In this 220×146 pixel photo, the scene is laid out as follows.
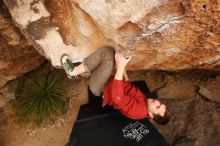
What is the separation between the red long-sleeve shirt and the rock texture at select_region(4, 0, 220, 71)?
47 cm

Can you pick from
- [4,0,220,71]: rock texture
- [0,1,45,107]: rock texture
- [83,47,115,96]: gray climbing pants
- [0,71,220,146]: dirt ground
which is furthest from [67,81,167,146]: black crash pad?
[0,1,45,107]: rock texture

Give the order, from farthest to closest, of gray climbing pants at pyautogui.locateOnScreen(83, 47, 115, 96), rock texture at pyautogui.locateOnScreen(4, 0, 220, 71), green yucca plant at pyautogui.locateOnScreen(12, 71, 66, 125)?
1. green yucca plant at pyautogui.locateOnScreen(12, 71, 66, 125)
2. gray climbing pants at pyautogui.locateOnScreen(83, 47, 115, 96)
3. rock texture at pyautogui.locateOnScreen(4, 0, 220, 71)

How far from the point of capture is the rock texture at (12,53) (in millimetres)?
6438

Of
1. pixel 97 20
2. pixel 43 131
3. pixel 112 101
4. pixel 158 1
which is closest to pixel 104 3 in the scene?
pixel 97 20

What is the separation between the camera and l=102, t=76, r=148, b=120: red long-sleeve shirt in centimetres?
564

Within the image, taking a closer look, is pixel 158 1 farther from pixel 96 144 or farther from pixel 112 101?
pixel 96 144

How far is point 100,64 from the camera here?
5.93 metres

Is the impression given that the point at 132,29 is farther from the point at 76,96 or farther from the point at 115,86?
the point at 76,96

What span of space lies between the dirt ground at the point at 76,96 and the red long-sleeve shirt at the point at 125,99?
160 cm

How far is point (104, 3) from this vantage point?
5113mm

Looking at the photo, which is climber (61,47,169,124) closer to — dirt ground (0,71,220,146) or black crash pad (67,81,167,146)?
black crash pad (67,81,167,146)

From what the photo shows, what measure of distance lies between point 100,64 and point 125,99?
653 millimetres

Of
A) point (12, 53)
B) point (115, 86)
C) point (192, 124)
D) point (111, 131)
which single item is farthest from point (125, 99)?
point (12, 53)

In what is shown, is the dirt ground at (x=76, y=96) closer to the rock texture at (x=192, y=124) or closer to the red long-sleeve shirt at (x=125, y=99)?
the rock texture at (x=192, y=124)
